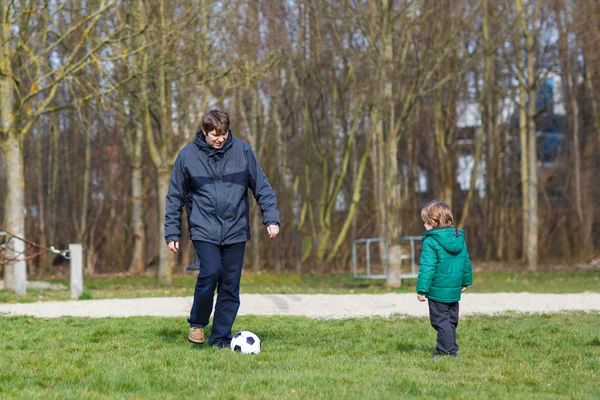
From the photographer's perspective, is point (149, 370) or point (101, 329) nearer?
point (149, 370)

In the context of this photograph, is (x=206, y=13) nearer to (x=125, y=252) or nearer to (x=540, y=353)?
(x=125, y=252)

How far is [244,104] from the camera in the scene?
2819 cm

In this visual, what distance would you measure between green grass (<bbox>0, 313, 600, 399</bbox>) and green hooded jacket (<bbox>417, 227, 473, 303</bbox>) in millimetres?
503

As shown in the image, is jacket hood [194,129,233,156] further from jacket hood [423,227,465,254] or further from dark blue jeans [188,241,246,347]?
jacket hood [423,227,465,254]

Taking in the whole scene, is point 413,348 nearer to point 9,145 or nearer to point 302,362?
point 302,362

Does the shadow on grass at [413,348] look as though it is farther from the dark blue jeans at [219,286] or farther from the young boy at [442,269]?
the dark blue jeans at [219,286]

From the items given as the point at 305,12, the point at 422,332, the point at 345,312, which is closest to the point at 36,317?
the point at 345,312

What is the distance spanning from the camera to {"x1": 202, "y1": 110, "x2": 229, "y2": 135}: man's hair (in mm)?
6996

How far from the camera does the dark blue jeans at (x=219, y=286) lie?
23.4 feet

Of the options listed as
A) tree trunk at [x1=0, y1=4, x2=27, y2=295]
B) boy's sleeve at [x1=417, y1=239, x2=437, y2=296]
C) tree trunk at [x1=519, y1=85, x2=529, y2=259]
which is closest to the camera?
boy's sleeve at [x1=417, y1=239, x2=437, y2=296]

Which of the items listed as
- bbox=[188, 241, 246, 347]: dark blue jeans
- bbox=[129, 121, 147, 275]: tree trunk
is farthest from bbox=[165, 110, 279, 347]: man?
bbox=[129, 121, 147, 275]: tree trunk

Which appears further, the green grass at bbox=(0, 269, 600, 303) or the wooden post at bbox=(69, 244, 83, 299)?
the green grass at bbox=(0, 269, 600, 303)

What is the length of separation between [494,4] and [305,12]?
19.8 feet

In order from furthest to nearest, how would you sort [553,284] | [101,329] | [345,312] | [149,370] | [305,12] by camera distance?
[305,12]
[553,284]
[345,312]
[101,329]
[149,370]
